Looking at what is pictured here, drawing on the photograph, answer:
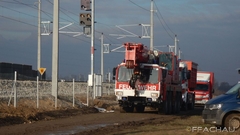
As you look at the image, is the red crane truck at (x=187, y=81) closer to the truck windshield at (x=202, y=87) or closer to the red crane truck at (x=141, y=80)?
the truck windshield at (x=202, y=87)

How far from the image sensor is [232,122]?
16344 mm

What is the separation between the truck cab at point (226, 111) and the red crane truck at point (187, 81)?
1793cm

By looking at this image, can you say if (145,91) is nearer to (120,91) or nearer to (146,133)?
(120,91)

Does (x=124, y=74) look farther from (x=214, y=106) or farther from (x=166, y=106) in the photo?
(x=214, y=106)

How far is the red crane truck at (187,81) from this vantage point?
36.7 meters

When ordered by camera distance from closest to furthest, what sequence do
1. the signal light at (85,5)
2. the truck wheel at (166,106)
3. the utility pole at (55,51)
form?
the truck wheel at (166,106) < the utility pole at (55,51) < the signal light at (85,5)

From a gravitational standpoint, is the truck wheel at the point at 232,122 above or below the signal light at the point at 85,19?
below

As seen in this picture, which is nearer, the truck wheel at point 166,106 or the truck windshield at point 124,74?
the truck windshield at point 124,74

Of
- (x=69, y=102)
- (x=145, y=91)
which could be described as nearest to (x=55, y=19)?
(x=69, y=102)

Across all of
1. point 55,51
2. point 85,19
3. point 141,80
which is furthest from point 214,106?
point 85,19

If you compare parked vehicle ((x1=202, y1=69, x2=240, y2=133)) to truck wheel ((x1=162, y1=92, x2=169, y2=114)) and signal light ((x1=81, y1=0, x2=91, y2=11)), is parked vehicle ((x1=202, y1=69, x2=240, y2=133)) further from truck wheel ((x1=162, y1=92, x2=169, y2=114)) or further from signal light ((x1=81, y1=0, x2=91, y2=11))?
signal light ((x1=81, y1=0, x2=91, y2=11))

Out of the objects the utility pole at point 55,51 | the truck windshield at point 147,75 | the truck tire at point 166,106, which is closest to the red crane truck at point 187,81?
the truck tire at point 166,106

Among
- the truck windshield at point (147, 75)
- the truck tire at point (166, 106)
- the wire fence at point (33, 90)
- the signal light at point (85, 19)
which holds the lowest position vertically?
the truck tire at point (166, 106)

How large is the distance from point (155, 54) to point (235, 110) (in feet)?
43.6
